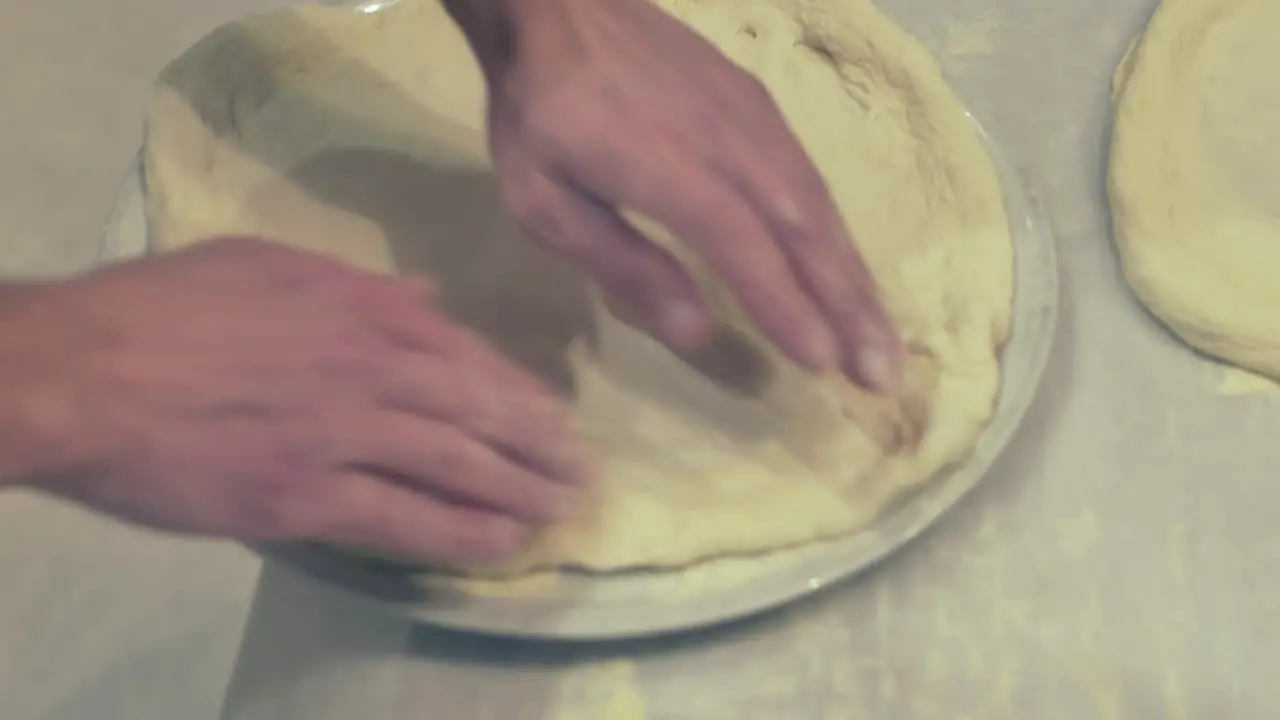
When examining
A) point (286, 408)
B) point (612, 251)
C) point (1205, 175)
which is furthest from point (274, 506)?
point (1205, 175)

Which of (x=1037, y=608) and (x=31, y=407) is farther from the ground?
(x=31, y=407)

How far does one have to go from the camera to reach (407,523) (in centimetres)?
43

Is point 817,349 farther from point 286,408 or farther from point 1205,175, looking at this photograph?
point 1205,175

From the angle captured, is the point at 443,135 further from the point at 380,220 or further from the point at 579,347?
the point at 579,347

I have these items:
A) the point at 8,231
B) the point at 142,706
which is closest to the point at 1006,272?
the point at 142,706

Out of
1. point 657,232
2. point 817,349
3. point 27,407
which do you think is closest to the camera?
point 27,407

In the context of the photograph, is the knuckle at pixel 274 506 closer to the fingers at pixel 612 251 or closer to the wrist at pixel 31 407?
the wrist at pixel 31 407

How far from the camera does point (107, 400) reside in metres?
0.37

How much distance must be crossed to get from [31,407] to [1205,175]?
2.12 feet

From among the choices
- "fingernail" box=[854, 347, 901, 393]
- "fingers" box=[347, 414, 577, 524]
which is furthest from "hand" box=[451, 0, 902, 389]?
"fingers" box=[347, 414, 577, 524]

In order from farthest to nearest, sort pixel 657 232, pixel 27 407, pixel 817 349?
pixel 657 232
pixel 817 349
pixel 27 407

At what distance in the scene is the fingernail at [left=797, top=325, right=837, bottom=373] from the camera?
0.49 m

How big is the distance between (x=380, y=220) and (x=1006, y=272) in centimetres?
36

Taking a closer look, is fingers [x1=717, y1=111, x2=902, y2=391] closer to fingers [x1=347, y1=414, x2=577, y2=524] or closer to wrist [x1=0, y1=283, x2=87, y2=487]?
fingers [x1=347, y1=414, x2=577, y2=524]
